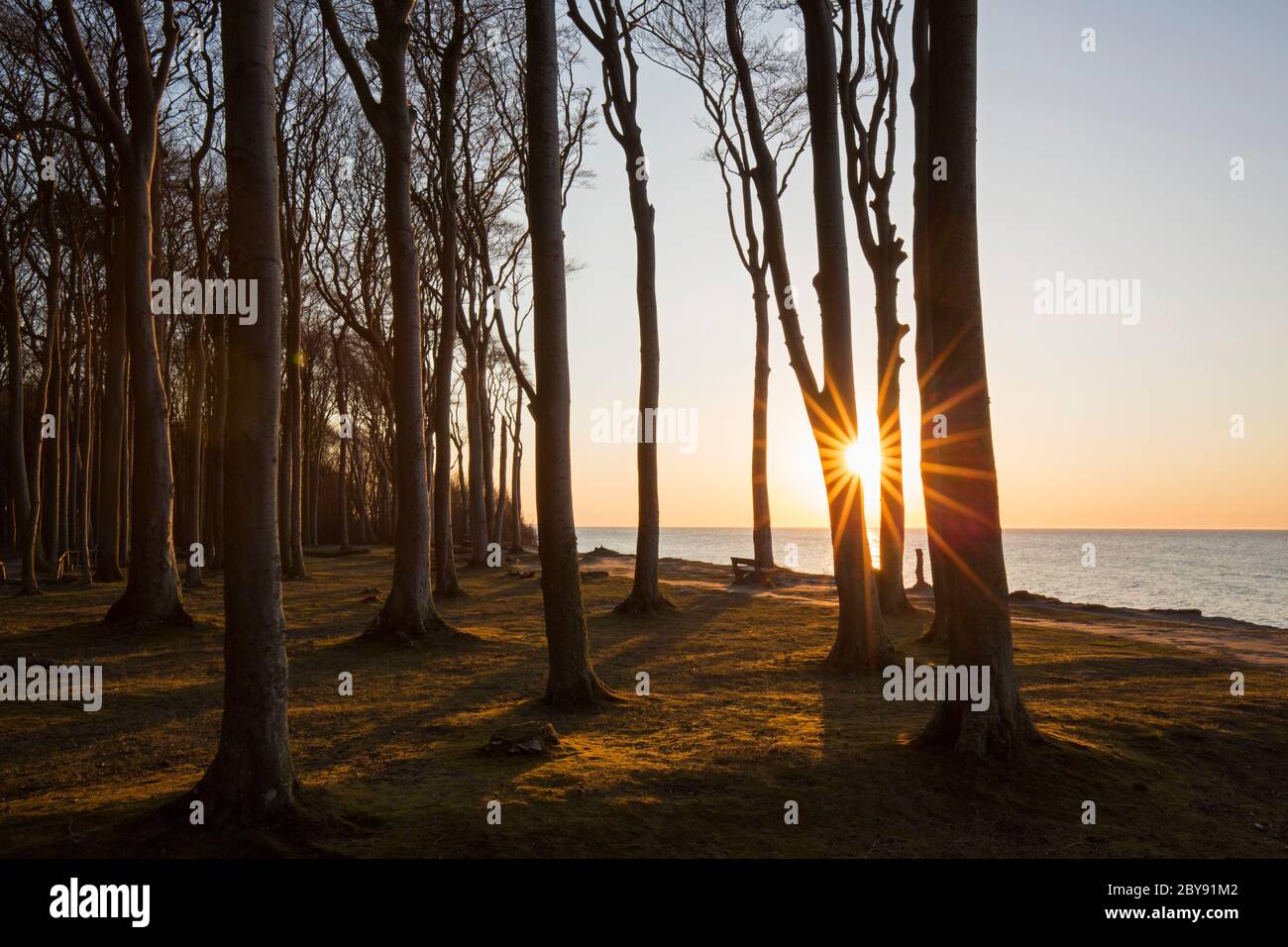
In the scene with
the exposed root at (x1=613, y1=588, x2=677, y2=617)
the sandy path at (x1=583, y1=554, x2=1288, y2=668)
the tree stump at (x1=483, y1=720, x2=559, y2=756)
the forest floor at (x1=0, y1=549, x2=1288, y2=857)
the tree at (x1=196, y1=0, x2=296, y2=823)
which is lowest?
the sandy path at (x1=583, y1=554, x2=1288, y2=668)

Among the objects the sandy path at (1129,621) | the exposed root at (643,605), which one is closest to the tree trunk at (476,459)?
the sandy path at (1129,621)

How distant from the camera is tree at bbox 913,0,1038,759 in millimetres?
6699

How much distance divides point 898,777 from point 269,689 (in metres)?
4.15

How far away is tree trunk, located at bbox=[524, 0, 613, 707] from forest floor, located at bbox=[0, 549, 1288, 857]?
0.58m

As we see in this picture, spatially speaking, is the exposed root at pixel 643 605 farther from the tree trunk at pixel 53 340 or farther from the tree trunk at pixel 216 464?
the tree trunk at pixel 53 340

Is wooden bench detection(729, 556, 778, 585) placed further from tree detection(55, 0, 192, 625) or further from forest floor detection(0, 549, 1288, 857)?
tree detection(55, 0, 192, 625)

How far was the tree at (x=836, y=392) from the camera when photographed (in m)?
11.0

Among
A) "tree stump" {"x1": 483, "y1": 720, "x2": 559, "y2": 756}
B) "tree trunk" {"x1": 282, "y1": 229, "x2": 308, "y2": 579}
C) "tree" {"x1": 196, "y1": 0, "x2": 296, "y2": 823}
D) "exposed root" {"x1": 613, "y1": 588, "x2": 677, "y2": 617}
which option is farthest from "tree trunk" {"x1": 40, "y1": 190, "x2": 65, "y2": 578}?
"tree stump" {"x1": 483, "y1": 720, "x2": 559, "y2": 756}

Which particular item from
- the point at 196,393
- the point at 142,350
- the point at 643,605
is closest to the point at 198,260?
the point at 196,393

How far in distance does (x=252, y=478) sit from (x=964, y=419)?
16.3ft

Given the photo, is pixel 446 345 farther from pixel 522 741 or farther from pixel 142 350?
pixel 522 741
